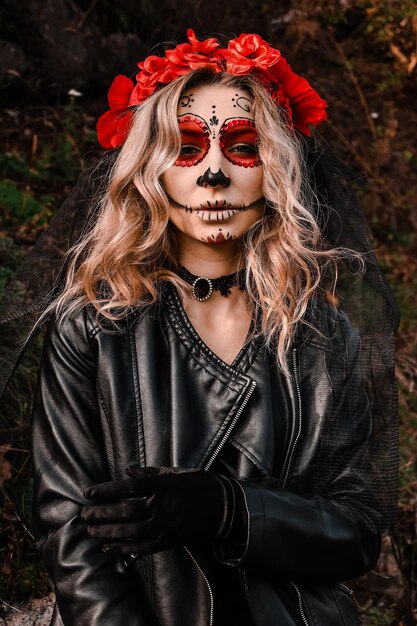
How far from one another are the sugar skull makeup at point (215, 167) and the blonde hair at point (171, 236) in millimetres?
33

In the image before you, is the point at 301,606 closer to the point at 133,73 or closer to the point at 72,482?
the point at 72,482

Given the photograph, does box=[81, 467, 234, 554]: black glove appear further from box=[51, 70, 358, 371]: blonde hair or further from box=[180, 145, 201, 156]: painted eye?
box=[180, 145, 201, 156]: painted eye

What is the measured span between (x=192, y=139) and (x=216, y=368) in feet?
2.17

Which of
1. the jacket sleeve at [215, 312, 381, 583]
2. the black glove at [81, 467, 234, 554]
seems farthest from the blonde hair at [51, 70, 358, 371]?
the black glove at [81, 467, 234, 554]

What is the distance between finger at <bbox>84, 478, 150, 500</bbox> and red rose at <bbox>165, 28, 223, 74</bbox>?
1.21 m

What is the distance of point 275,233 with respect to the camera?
2662 millimetres

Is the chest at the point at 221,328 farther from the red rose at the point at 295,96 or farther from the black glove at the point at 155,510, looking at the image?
the red rose at the point at 295,96

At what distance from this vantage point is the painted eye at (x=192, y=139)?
2.52m

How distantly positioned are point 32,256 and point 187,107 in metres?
0.65

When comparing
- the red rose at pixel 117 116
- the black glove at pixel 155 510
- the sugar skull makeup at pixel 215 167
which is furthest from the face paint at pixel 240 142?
the black glove at pixel 155 510

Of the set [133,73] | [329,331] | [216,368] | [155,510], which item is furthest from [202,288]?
[133,73]

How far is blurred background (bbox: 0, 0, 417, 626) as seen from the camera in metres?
3.81

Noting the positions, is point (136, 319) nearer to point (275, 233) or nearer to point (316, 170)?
point (275, 233)

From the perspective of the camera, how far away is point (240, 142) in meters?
2.56
